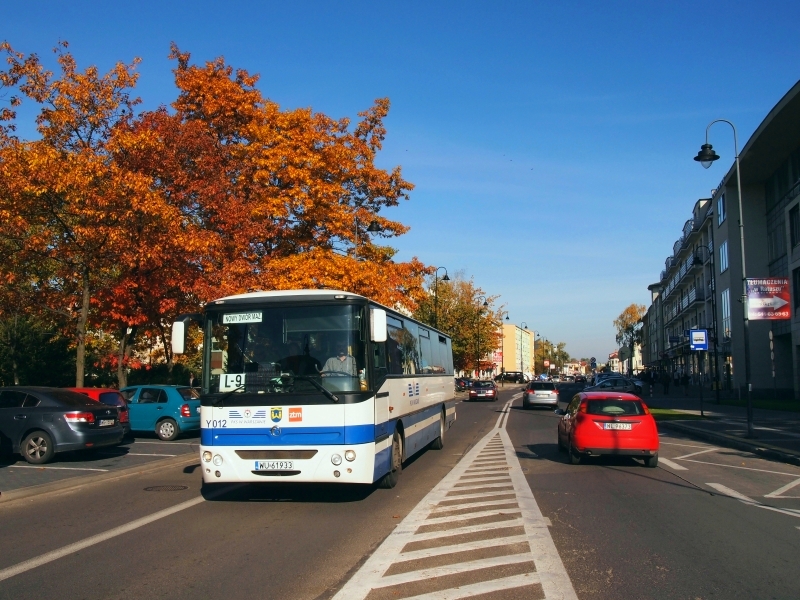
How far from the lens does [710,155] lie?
21.9 meters

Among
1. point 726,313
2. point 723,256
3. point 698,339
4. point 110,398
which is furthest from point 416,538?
point 726,313

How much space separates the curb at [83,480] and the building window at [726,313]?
45.6m

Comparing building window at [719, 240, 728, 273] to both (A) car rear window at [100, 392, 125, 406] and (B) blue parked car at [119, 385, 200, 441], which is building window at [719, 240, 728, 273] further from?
(A) car rear window at [100, 392, 125, 406]

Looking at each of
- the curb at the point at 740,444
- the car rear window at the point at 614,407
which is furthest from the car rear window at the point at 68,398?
the curb at the point at 740,444

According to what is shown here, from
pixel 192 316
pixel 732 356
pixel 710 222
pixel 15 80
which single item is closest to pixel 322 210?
pixel 15 80

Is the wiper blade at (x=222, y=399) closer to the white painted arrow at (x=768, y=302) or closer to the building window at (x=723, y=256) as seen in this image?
the white painted arrow at (x=768, y=302)

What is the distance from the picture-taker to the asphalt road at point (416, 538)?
6.41 m

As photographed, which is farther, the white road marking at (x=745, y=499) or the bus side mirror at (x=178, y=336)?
the bus side mirror at (x=178, y=336)

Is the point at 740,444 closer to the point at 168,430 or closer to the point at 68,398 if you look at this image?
the point at 168,430

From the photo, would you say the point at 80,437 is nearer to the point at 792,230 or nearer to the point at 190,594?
the point at 190,594

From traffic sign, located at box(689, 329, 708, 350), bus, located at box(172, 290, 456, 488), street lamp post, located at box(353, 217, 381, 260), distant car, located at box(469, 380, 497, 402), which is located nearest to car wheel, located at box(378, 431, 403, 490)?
bus, located at box(172, 290, 456, 488)

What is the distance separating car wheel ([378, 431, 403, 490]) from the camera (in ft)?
39.0

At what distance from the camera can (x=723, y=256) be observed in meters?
53.7

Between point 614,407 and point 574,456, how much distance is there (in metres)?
1.33
